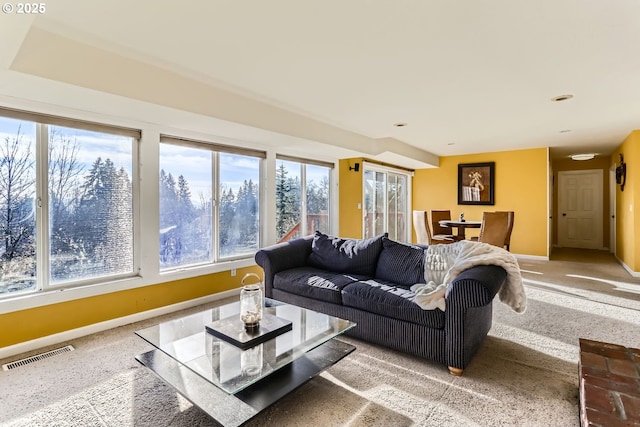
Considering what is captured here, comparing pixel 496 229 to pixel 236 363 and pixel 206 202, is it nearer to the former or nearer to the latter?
pixel 206 202

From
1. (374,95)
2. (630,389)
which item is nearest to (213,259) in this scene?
(374,95)

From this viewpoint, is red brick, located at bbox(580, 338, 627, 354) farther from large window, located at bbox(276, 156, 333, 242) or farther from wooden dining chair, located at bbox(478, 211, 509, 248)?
large window, located at bbox(276, 156, 333, 242)

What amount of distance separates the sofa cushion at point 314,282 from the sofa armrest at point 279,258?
0.08m

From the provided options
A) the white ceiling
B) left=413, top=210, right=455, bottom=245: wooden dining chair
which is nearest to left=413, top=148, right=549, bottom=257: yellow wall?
left=413, top=210, right=455, bottom=245: wooden dining chair

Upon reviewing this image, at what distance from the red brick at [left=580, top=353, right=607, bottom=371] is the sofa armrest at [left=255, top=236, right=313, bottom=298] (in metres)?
2.57

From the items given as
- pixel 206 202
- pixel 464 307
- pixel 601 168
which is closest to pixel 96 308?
pixel 206 202

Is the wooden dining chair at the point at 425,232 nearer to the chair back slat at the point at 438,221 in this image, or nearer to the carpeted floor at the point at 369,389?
the chair back slat at the point at 438,221

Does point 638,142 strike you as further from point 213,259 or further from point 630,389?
point 213,259

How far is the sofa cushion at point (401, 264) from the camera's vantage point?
2.96 metres

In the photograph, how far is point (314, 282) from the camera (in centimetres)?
303

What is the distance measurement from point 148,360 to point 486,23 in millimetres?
3078

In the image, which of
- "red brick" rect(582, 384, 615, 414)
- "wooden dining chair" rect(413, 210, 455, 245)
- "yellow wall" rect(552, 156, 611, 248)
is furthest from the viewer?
"yellow wall" rect(552, 156, 611, 248)

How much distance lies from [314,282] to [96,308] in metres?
2.11

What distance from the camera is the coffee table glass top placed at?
163 cm
